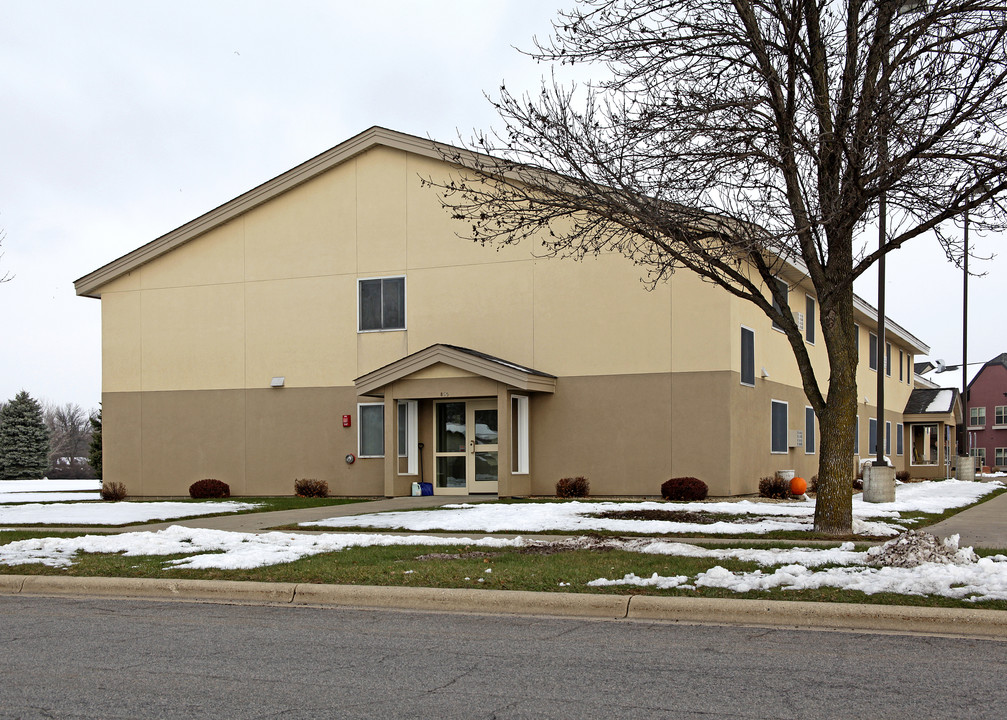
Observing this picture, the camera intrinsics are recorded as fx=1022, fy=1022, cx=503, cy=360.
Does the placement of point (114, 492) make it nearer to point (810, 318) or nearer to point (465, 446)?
point (465, 446)

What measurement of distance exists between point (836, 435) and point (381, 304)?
14.2m

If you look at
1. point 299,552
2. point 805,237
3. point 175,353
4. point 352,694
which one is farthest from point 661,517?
point 175,353

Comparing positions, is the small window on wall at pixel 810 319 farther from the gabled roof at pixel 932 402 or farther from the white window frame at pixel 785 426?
the gabled roof at pixel 932 402

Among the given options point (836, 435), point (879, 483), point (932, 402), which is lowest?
point (879, 483)

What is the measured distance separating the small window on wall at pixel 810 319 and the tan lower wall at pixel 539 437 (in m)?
1.58

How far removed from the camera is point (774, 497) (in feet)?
76.5

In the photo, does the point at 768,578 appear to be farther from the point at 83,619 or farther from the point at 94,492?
the point at 94,492

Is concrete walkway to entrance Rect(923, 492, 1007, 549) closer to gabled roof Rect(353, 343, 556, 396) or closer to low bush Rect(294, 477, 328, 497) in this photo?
gabled roof Rect(353, 343, 556, 396)

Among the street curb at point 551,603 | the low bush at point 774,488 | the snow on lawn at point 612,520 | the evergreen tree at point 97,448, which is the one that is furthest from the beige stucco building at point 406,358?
the evergreen tree at point 97,448

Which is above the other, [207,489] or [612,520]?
[612,520]

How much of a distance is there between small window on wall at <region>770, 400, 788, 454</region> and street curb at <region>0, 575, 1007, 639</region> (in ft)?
57.9

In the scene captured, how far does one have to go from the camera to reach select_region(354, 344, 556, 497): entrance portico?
900 inches

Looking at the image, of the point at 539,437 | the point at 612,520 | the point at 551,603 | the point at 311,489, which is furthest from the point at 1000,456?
the point at 551,603

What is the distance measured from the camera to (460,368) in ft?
75.7
